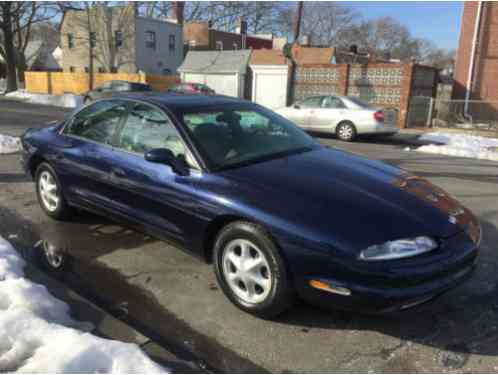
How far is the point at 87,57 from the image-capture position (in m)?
41.8

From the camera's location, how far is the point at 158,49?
39406 mm

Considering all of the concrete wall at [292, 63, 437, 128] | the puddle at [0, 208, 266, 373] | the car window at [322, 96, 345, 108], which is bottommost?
the puddle at [0, 208, 266, 373]

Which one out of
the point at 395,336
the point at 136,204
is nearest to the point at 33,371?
the point at 136,204

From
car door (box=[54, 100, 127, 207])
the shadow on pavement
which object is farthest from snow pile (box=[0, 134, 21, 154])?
the shadow on pavement

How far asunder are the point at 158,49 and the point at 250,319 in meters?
39.5

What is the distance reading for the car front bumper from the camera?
262cm

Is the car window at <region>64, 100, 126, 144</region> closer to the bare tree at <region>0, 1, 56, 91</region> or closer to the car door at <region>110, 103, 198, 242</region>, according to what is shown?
the car door at <region>110, 103, 198, 242</region>

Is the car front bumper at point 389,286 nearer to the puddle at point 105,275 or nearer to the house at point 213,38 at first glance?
the puddle at point 105,275

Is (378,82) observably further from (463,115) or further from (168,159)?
(168,159)

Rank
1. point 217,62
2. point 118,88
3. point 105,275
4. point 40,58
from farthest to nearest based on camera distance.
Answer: point 40,58
point 217,62
point 118,88
point 105,275

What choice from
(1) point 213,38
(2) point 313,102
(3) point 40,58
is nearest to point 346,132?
(2) point 313,102

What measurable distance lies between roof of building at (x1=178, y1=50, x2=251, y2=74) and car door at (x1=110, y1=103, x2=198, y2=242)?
24.4 m

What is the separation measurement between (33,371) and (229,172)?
1.77 metres

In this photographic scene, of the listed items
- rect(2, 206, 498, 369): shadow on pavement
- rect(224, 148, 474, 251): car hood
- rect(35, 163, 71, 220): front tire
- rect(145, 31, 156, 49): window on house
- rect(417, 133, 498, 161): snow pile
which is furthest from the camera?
rect(145, 31, 156, 49): window on house
